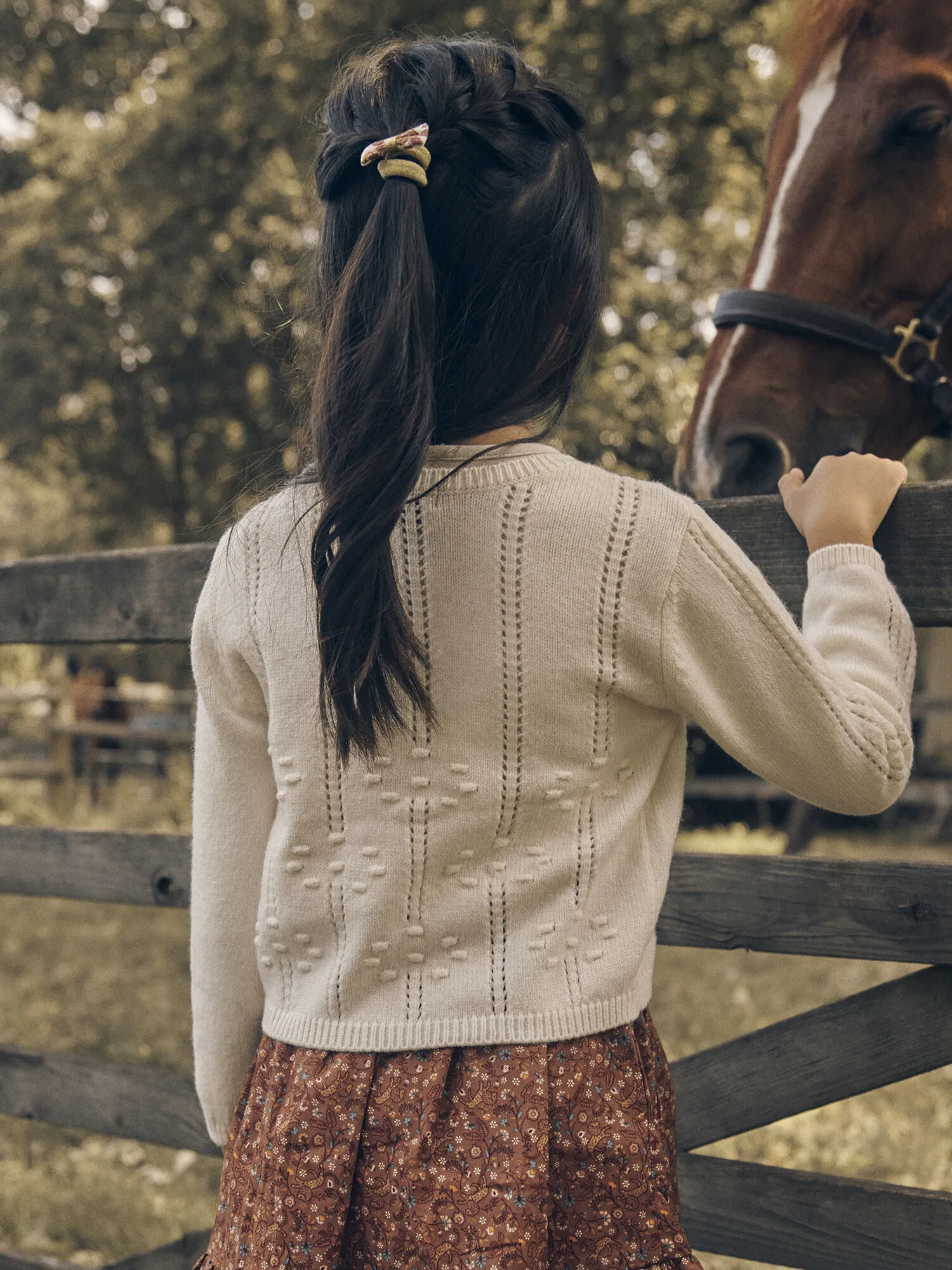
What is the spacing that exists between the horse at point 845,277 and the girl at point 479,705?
0.99 m

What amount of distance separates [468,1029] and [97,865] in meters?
1.41

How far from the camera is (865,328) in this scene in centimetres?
222

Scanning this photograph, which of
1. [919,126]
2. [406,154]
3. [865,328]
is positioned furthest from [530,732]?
[919,126]

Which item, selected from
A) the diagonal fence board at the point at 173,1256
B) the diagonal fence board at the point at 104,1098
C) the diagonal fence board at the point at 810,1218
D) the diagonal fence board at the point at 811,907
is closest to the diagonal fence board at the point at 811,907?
the diagonal fence board at the point at 811,907

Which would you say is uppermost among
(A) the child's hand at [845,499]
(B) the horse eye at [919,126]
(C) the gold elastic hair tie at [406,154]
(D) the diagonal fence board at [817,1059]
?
(C) the gold elastic hair tie at [406,154]

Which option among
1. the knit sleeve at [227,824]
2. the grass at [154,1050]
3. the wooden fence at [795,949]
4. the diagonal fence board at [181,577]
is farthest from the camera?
the grass at [154,1050]

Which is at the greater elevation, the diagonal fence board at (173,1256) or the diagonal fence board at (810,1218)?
the diagonal fence board at (810,1218)

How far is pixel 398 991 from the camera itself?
1.21m

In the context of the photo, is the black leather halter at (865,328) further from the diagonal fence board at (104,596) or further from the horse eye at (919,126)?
the diagonal fence board at (104,596)

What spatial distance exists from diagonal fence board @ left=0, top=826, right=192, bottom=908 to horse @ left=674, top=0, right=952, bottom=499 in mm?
1223

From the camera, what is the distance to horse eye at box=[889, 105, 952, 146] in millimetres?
2311

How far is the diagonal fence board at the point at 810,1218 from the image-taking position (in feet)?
5.60

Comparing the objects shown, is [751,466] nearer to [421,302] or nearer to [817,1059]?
[817,1059]

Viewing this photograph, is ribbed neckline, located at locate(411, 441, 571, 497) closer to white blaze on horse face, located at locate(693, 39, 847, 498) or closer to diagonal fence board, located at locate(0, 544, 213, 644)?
diagonal fence board, located at locate(0, 544, 213, 644)
